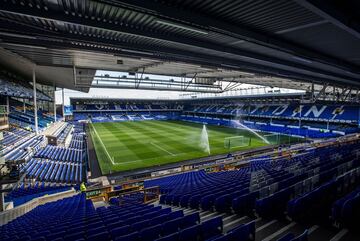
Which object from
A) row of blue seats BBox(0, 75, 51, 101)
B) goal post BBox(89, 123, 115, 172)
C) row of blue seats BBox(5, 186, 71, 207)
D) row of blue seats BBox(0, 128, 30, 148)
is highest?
row of blue seats BBox(0, 75, 51, 101)

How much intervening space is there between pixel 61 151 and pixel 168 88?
1131 centimetres

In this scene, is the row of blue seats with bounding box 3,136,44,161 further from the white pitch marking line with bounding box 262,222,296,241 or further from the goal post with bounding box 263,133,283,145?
the goal post with bounding box 263,133,283,145

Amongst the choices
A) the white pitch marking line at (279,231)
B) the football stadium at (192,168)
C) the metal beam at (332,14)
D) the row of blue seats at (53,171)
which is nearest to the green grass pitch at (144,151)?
the row of blue seats at (53,171)

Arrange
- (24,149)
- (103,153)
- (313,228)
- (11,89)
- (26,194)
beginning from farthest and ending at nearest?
1. (103,153)
2. (11,89)
3. (24,149)
4. (26,194)
5. (313,228)

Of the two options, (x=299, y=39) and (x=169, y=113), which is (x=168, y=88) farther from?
(x=169, y=113)

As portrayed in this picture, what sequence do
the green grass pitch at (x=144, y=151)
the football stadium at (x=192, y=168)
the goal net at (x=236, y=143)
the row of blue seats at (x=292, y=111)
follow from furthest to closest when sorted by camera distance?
the row of blue seats at (x=292, y=111)
the goal net at (x=236, y=143)
the green grass pitch at (x=144, y=151)
the football stadium at (x=192, y=168)

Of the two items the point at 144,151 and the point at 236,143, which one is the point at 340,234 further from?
the point at 236,143

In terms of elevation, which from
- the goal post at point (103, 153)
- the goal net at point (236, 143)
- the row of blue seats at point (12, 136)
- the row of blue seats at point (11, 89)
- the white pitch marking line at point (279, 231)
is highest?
the row of blue seats at point (11, 89)

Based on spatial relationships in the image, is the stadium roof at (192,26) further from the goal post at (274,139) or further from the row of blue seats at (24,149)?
the goal post at (274,139)

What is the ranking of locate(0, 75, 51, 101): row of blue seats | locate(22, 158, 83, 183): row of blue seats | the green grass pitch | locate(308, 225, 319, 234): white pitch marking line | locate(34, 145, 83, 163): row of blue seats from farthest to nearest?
1. the green grass pitch
2. locate(34, 145, 83, 163): row of blue seats
3. locate(0, 75, 51, 101): row of blue seats
4. locate(22, 158, 83, 183): row of blue seats
5. locate(308, 225, 319, 234): white pitch marking line

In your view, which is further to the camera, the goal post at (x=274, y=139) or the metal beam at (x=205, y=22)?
the goal post at (x=274, y=139)

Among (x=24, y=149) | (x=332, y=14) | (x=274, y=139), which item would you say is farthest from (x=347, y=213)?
(x=274, y=139)

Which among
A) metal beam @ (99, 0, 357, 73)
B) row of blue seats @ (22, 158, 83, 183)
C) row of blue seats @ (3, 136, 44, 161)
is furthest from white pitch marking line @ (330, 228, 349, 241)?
row of blue seats @ (3, 136, 44, 161)

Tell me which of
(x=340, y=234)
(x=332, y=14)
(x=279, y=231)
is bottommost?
(x=279, y=231)
